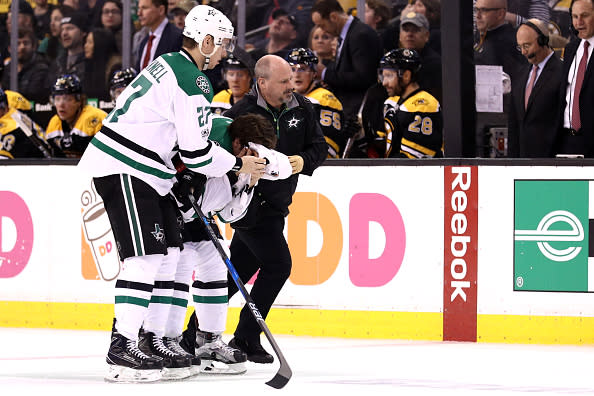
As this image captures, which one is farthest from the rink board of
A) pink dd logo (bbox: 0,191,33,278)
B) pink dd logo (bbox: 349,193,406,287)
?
pink dd logo (bbox: 0,191,33,278)

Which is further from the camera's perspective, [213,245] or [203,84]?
[213,245]

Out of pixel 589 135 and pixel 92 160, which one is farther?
pixel 589 135

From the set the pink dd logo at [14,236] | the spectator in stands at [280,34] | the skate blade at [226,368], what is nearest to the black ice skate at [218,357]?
the skate blade at [226,368]

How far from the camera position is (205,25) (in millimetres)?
4652

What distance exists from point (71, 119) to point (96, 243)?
1.89 metres

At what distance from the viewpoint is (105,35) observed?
32.0 feet

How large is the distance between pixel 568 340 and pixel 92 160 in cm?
304

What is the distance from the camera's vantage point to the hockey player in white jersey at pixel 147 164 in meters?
4.50

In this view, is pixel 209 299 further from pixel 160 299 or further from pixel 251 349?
pixel 251 349

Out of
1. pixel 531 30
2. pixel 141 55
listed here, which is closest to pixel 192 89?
pixel 531 30

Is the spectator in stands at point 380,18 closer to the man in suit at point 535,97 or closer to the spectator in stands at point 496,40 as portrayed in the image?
the spectator in stands at point 496,40

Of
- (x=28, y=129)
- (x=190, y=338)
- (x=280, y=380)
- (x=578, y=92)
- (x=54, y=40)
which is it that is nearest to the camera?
(x=280, y=380)

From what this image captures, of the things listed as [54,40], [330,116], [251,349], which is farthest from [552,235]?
[54,40]

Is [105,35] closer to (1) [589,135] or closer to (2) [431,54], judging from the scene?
(2) [431,54]
